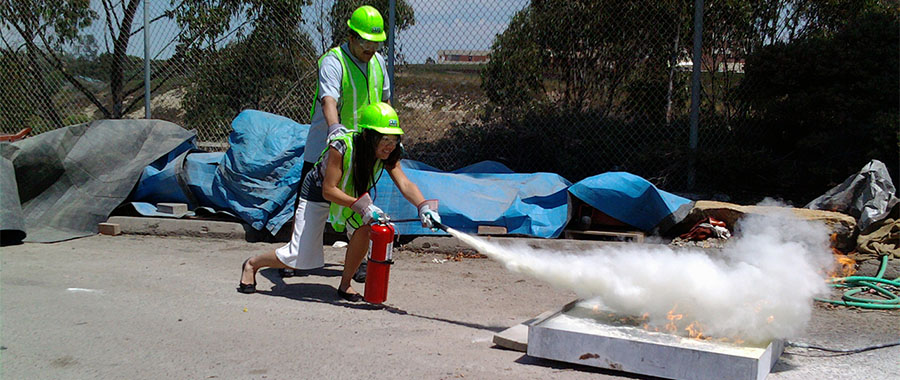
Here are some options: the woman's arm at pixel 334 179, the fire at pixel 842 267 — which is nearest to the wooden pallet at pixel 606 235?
the fire at pixel 842 267

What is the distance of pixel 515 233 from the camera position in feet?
Result: 22.5

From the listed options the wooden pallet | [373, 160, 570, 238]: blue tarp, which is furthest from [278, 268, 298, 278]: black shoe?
the wooden pallet

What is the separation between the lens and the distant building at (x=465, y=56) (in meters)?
8.54

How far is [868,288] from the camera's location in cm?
553

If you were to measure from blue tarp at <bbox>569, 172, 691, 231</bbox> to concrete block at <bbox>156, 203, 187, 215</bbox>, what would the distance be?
13.0 ft

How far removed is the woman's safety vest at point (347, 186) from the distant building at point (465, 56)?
12.0ft

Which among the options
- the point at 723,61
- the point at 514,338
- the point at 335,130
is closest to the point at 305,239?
the point at 335,130

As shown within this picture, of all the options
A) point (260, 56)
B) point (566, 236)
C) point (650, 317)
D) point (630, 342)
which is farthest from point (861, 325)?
point (260, 56)

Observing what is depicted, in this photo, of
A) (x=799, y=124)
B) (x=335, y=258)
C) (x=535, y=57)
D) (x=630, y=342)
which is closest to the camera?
(x=630, y=342)

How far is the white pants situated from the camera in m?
5.15

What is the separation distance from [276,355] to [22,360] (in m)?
1.34

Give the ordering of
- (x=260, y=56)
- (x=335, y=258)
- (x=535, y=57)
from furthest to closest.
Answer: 1. (x=260, y=56)
2. (x=535, y=57)
3. (x=335, y=258)

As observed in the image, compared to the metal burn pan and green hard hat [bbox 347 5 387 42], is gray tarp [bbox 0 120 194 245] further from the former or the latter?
the metal burn pan

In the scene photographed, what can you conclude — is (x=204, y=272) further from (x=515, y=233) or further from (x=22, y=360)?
(x=515, y=233)
